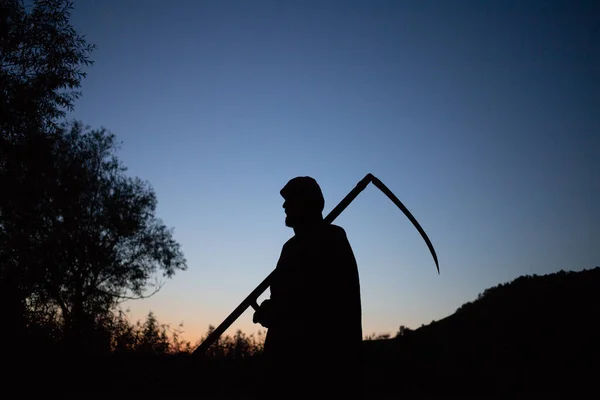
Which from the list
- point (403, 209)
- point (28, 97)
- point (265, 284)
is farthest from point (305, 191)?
point (28, 97)

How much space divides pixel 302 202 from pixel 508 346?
47.5 feet

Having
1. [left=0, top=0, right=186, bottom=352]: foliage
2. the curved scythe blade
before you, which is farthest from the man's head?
[left=0, top=0, right=186, bottom=352]: foliage

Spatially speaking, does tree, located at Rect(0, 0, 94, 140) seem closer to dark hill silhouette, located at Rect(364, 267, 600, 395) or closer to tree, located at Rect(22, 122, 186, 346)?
tree, located at Rect(22, 122, 186, 346)

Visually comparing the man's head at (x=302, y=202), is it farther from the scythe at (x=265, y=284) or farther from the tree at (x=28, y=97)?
the tree at (x=28, y=97)

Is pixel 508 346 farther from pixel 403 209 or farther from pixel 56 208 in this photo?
pixel 56 208

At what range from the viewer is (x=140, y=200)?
79.7 ft

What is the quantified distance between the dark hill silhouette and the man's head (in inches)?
461

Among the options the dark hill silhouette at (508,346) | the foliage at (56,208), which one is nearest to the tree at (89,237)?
the foliage at (56,208)

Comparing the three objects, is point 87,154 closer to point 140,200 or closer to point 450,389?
point 140,200

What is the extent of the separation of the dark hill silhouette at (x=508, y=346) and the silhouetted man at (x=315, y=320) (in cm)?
1168

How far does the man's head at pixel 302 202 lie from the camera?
3.95 m

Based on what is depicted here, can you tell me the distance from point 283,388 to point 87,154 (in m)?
23.3

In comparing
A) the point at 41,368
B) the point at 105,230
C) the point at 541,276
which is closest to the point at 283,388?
the point at 41,368

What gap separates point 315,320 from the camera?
11.1ft
